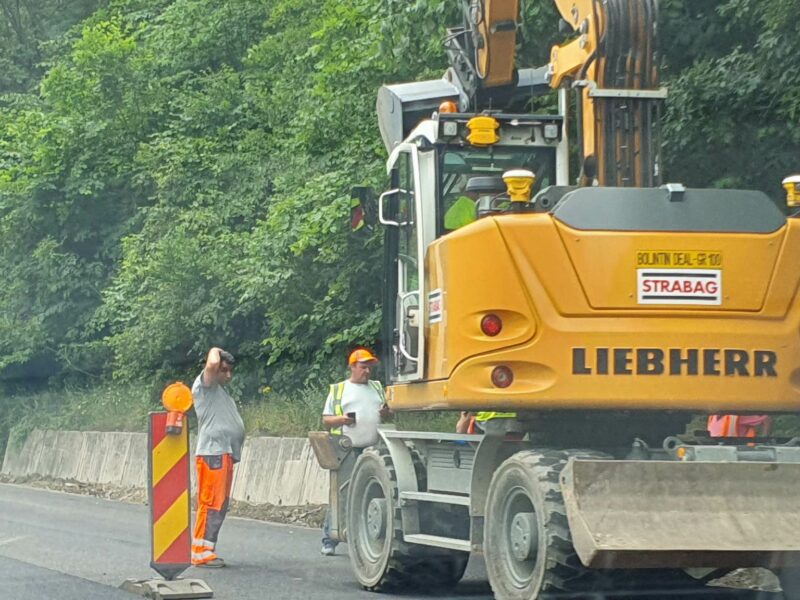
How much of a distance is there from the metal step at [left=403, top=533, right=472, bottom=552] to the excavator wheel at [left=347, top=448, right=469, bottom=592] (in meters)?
0.20

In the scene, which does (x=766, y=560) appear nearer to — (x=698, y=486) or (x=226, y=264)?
(x=698, y=486)

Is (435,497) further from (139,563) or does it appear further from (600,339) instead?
(139,563)

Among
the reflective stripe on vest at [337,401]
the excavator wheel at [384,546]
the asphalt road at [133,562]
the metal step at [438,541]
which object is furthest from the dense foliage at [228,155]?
the metal step at [438,541]

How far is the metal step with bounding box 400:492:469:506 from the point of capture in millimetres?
10031

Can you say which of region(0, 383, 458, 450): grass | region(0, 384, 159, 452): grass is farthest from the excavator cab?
region(0, 384, 159, 452): grass

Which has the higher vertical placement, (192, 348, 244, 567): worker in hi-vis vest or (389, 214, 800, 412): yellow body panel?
(389, 214, 800, 412): yellow body panel

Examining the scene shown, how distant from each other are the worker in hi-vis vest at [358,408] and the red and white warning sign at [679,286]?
443 centimetres

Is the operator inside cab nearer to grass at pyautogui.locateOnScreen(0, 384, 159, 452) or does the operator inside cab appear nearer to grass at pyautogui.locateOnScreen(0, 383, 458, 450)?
grass at pyautogui.locateOnScreen(0, 383, 458, 450)

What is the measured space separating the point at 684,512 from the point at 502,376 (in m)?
1.33

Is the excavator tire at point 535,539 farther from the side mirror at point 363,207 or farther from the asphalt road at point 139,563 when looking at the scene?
the side mirror at point 363,207

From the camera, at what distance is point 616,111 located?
9734 millimetres

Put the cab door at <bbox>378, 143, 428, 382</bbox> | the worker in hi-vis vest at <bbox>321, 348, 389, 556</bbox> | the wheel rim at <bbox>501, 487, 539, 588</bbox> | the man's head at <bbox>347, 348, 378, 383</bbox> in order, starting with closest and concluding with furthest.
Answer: the wheel rim at <bbox>501, 487, 539, 588</bbox> → the cab door at <bbox>378, 143, 428, 382</bbox> → the worker in hi-vis vest at <bbox>321, 348, 389, 556</bbox> → the man's head at <bbox>347, 348, 378, 383</bbox>

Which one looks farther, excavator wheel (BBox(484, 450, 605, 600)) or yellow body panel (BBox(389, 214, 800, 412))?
yellow body panel (BBox(389, 214, 800, 412))

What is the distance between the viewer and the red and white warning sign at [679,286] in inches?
351
